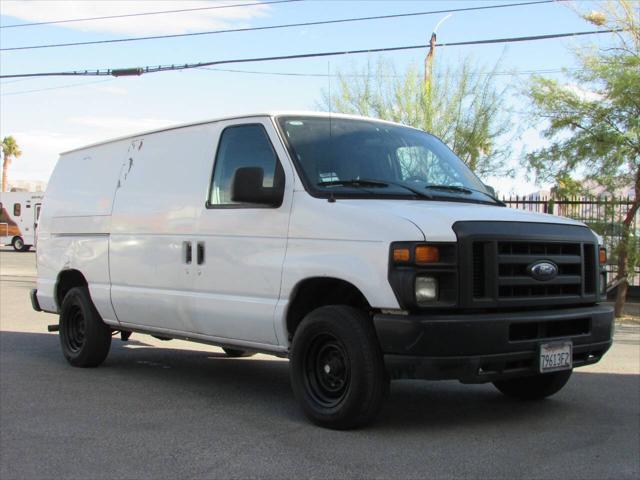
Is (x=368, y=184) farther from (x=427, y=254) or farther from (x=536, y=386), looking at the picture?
(x=536, y=386)

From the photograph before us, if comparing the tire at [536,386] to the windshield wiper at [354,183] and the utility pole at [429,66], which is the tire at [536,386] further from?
the utility pole at [429,66]

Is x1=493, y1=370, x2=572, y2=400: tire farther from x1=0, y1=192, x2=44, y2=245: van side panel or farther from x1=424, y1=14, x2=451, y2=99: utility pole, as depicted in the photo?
x1=0, y1=192, x2=44, y2=245: van side panel

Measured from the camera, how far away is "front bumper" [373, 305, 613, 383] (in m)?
4.88

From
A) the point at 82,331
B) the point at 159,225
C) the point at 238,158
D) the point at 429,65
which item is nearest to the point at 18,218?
the point at 429,65

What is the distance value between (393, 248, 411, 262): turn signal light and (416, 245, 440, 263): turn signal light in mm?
62

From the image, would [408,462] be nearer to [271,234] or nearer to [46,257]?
[271,234]

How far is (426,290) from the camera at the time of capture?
4.95 meters

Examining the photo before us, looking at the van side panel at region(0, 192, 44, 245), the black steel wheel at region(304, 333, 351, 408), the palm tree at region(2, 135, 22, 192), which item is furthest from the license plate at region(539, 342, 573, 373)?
the palm tree at region(2, 135, 22, 192)

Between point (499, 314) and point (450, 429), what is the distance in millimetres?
975

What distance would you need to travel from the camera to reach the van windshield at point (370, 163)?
577cm

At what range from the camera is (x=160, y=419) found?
578 centimetres

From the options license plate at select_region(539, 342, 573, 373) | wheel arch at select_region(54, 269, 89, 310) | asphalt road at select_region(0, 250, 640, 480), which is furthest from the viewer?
wheel arch at select_region(54, 269, 89, 310)

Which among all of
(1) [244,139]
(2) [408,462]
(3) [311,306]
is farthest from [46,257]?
(2) [408,462]

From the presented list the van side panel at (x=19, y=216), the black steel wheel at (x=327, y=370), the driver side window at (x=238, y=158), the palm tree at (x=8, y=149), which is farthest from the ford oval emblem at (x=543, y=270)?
the palm tree at (x=8, y=149)
